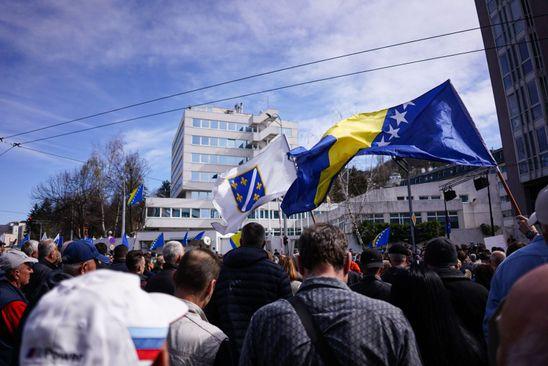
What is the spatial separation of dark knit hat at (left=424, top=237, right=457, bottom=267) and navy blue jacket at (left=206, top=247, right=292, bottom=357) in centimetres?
148

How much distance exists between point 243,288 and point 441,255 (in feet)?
6.43

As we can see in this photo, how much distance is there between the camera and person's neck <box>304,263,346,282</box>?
229 centimetres

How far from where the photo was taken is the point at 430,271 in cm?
313

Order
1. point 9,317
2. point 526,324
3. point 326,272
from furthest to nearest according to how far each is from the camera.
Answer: point 9,317, point 326,272, point 526,324

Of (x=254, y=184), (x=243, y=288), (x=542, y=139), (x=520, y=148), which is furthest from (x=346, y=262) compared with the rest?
(x=520, y=148)

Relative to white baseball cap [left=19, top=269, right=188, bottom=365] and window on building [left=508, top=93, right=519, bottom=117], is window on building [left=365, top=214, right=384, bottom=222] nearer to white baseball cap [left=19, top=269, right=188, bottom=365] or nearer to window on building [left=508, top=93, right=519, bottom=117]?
window on building [left=508, top=93, right=519, bottom=117]

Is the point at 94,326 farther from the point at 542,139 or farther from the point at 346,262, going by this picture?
the point at 542,139

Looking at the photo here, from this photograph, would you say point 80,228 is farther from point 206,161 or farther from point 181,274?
point 181,274

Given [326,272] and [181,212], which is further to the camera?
[181,212]

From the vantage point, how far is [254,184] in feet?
29.9

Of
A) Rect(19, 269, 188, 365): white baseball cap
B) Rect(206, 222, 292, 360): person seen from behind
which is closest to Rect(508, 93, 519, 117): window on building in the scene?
Rect(206, 222, 292, 360): person seen from behind

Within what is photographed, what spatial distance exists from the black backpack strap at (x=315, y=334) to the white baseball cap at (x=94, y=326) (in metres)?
1.04

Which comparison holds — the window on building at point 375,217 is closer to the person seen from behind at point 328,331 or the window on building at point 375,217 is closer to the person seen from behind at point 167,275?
the person seen from behind at point 167,275

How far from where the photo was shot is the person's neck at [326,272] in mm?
2292
